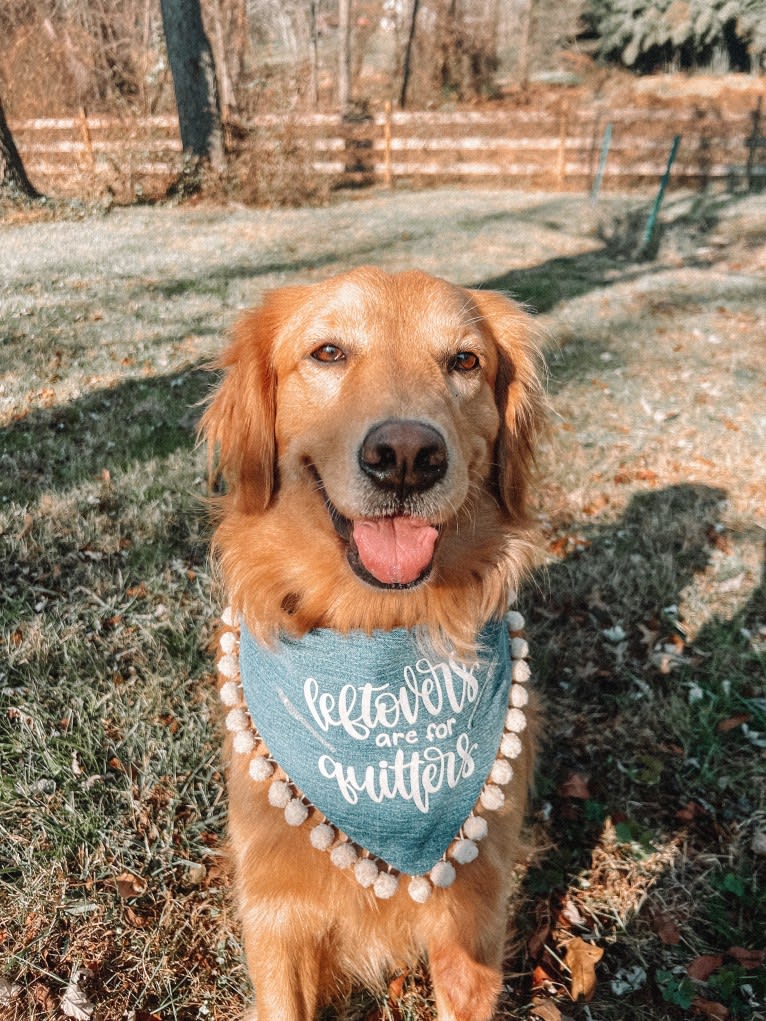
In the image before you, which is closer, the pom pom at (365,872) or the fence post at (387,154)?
the pom pom at (365,872)

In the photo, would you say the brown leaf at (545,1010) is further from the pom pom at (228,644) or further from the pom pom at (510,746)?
the pom pom at (228,644)

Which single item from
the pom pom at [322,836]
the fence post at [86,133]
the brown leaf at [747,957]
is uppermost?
the fence post at [86,133]

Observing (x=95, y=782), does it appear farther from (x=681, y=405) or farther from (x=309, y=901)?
(x=681, y=405)

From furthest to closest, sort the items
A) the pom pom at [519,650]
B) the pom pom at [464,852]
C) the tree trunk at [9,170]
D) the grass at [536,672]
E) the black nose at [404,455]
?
1. the tree trunk at [9,170]
2. the pom pom at [519,650]
3. the grass at [536,672]
4. the pom pom at [464,852]
5. the black nose at [404,455]

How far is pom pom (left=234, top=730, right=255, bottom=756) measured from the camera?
2.02 meters

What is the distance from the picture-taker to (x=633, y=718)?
117 inches

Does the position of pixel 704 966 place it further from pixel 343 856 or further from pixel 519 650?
pixel 343 856

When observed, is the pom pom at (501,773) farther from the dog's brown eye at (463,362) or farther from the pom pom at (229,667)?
the dog's brown eye at (463,362)

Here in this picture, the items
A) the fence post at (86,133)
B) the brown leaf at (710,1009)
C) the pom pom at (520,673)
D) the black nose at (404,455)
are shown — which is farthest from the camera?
the fence post at (86,133)

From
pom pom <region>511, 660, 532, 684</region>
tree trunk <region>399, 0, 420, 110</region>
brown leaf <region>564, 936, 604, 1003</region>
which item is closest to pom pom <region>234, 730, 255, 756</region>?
pom pom <region>511, 660, 532, 684</region>

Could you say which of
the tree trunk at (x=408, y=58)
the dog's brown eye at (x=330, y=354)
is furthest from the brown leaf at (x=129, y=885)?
the tree trunk at (x=408, y=58)

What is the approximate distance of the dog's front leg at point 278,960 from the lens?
183 cm

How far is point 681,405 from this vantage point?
5816mm

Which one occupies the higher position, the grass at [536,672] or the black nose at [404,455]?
the black nose at [404,455]
